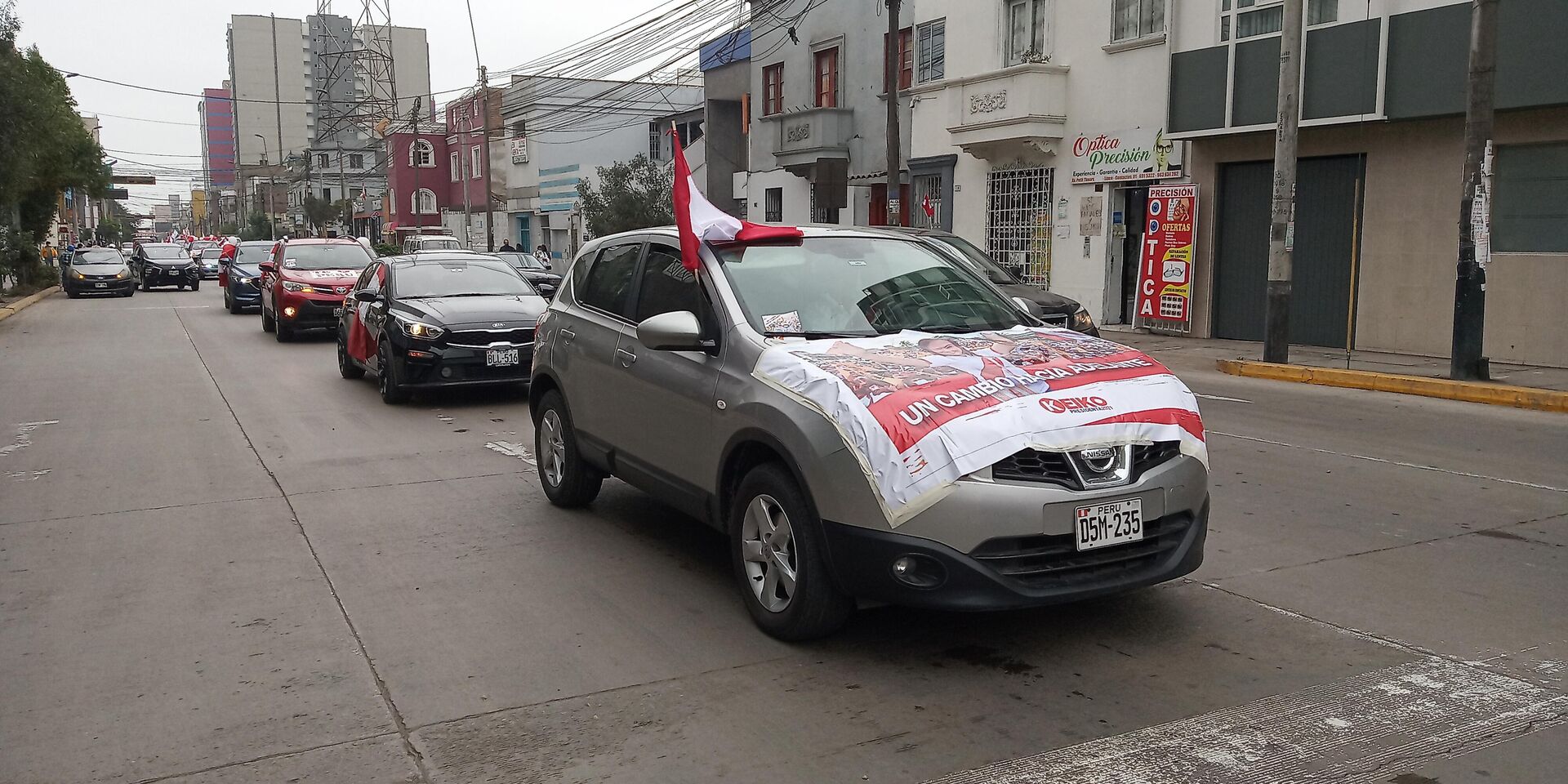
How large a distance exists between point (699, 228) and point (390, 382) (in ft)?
23.7

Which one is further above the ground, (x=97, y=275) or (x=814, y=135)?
(x=814, y=135)

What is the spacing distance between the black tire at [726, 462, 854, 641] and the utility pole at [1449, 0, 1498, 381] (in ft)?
37.0

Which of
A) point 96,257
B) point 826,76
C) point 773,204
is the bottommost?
point 96,257

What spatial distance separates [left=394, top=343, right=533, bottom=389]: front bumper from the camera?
38.7 ft

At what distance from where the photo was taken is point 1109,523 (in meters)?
4.55

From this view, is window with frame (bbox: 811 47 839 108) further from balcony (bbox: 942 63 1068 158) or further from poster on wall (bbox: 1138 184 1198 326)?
poster on wall (bbox: 1138 184 1198 326)

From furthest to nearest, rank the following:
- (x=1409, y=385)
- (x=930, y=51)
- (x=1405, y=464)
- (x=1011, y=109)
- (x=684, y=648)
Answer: (x=930, y=51) → (x=1011, y=109) → (x=1409, y=385) → (x=1405, y=464) → (x=684, y=648)

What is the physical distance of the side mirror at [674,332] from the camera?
5.42 m

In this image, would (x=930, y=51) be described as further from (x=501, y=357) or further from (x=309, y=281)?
(x=501, y=357)

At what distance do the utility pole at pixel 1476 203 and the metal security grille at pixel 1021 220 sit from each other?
1016cm

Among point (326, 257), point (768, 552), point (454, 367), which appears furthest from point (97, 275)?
point (768, 552)

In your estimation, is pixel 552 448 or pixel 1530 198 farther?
pixel 1530 198

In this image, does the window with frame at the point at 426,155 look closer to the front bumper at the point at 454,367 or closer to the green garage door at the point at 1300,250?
the green garage door at the point at 1300,250

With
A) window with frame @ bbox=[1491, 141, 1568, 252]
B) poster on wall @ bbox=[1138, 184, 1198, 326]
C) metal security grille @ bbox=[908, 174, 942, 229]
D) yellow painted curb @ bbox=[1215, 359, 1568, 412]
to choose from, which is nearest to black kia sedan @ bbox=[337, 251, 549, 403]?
yellow painted curb @ bbox=[1215, 359, 1568, 412]
